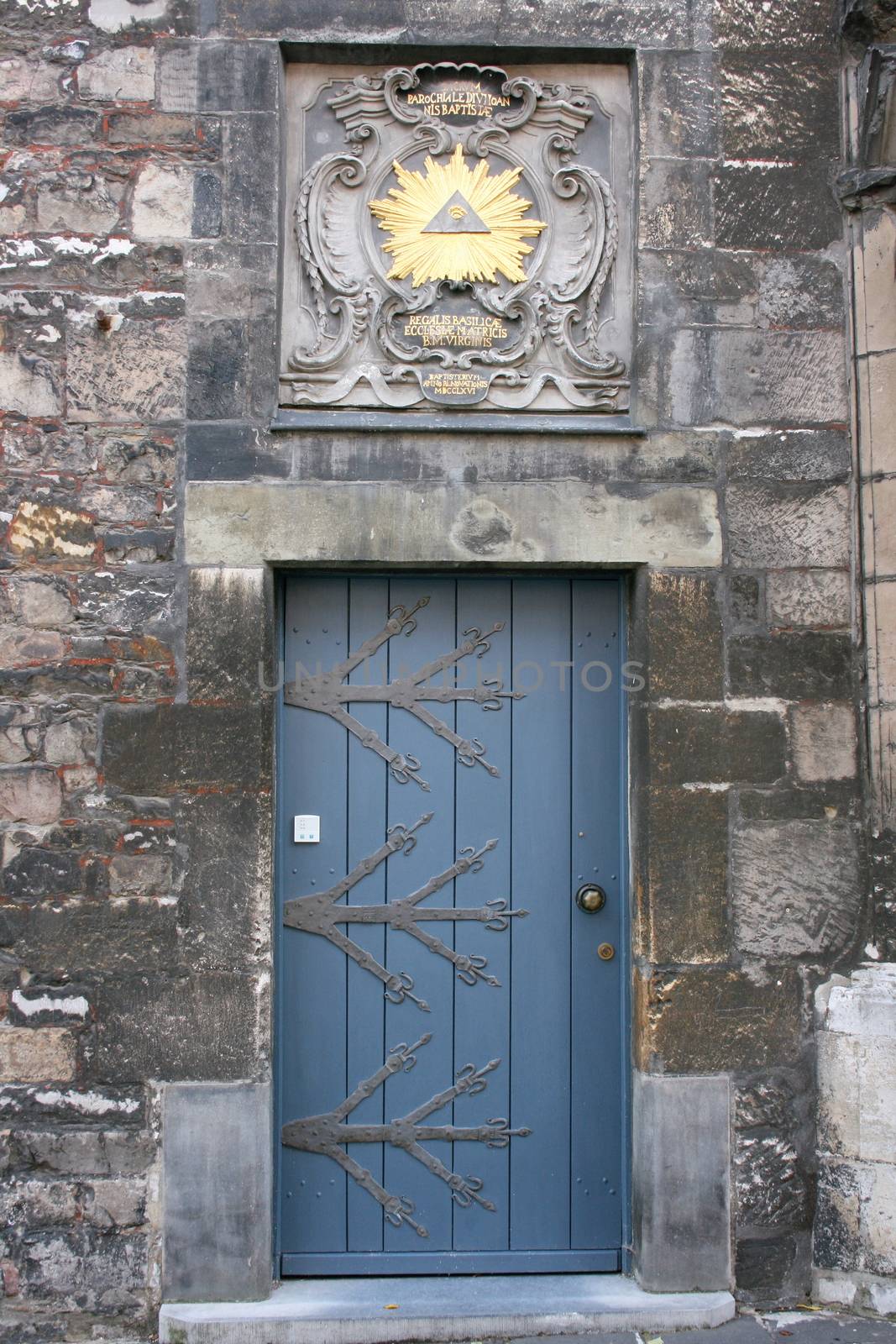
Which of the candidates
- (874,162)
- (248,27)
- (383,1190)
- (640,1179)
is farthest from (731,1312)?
(248,27)

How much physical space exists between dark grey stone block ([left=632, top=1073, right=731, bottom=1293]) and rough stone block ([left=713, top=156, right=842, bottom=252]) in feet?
8.54

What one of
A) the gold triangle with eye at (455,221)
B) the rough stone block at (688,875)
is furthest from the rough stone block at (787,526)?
the gold triangle with eye at (455,221)

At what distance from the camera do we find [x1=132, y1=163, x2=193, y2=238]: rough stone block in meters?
3.45

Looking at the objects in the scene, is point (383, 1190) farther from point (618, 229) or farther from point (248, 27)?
point (248, 27)

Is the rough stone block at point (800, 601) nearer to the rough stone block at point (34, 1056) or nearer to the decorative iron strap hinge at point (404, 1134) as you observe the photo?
the decorative iron strap hinge at point (404, 1134)

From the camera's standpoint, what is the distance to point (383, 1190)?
3537 mm

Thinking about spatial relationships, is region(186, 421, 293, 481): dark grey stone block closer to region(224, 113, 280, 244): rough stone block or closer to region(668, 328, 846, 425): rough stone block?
region(224, 113, 280, 244): rough stone block

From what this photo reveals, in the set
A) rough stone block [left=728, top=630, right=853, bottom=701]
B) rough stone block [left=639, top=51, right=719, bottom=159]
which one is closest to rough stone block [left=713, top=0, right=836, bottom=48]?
rough stone block [left=639, top=51, right=719, bottom=159]

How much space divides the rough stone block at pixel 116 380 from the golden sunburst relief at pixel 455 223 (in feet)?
2.65

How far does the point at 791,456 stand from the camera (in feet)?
11.5

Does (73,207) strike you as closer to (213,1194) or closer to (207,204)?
(207,204)

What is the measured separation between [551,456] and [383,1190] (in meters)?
2.35

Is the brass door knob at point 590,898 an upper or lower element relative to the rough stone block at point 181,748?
lower

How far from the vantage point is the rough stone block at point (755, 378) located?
11.5 ft
